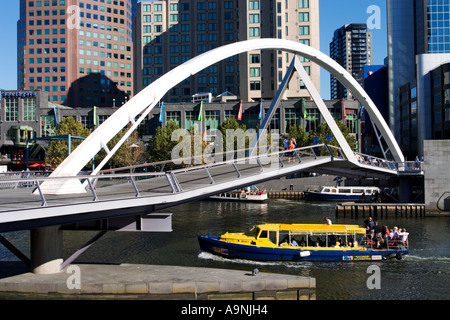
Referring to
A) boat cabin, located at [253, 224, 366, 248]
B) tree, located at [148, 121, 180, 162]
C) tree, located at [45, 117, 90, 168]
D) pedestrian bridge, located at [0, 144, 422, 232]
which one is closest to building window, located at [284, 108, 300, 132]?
tree, located at [148, 121, 180, 162]

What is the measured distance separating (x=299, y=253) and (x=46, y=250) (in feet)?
52.3

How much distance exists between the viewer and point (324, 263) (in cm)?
3281

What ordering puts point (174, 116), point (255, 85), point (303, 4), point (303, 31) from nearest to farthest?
point (174, 116) → point (303, 31) → point (303, 4) → point (255, 85)

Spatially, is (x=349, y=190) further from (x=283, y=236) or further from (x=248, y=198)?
(x=283, y=236)

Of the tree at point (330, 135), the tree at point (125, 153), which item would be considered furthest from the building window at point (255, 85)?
the tree at point (125, 153)

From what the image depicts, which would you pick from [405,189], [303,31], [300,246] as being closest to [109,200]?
[300,246]

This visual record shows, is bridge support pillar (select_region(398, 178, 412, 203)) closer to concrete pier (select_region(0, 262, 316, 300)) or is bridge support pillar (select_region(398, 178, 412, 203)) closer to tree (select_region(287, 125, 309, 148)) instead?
tree (select_region(287, 125, 309, 148))

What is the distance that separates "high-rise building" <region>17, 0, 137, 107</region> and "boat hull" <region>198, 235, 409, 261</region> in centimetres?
11937

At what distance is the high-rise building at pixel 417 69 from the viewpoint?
3580 inches

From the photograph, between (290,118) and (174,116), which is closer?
(290,118)

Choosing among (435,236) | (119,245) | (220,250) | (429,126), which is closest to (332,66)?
(435,236)

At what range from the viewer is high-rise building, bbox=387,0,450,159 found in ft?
298
